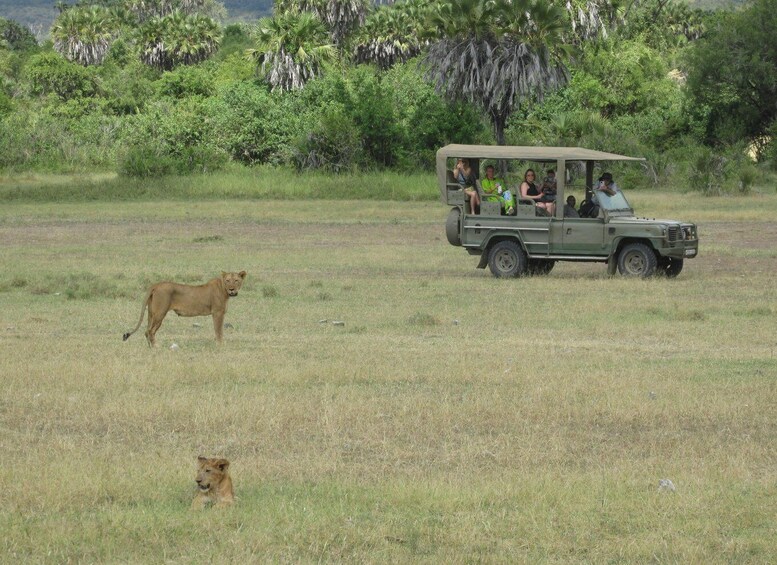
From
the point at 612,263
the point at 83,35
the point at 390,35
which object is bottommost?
Answer: the point at 612,263

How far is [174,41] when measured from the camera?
8481 centimetres

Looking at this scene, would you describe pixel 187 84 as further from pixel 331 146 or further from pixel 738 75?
pixel 738 75

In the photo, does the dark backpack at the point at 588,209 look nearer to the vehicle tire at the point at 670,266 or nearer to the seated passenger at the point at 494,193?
the seated passenger at the point at 494,193

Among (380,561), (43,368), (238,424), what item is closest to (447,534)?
(380,561)

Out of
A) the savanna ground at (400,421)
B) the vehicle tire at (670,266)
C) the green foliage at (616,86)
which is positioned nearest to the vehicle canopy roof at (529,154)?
the vehicle tire at (670,266)

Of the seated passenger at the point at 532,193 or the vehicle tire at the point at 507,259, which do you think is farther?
the vehicle tire at the point at 507,259

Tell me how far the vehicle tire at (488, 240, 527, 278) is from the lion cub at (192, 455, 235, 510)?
15.3 m

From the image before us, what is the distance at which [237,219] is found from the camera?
3603 centimetres

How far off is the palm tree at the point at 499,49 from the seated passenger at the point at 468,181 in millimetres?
24704

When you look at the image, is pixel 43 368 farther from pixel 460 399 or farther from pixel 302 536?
pixel 302 536

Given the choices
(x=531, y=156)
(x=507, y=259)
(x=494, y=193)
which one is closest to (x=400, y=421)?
(x=531, y=156)

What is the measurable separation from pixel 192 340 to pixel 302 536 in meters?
8.03

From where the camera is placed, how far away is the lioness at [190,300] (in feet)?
45.0

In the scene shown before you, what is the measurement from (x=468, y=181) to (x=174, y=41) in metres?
65.5
